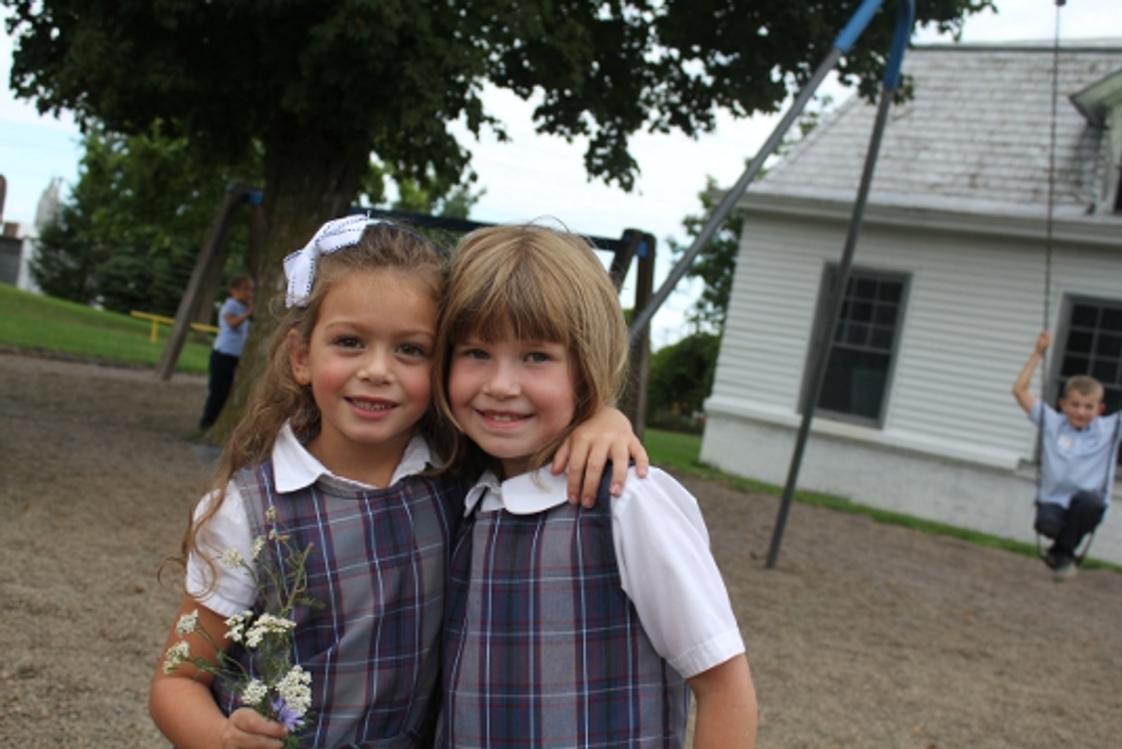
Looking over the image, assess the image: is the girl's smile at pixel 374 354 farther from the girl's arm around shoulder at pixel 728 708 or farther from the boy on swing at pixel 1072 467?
the boy on swing at pixel 1072 467

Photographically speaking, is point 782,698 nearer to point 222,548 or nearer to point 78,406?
point 222,548

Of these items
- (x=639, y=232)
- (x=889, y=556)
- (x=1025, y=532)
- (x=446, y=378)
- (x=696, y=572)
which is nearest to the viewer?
(x=696, y=572)

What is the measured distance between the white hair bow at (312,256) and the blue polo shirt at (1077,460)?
7.55m

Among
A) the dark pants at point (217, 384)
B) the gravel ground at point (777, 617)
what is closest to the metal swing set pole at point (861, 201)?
the gravel ground at point (777, 617)

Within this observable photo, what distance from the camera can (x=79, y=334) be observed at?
2248 cm

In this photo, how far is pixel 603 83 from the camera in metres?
10.0

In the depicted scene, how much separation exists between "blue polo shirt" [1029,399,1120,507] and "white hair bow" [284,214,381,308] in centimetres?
755

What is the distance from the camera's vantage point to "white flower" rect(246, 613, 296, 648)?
1.77m

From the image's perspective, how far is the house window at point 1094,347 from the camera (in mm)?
14367

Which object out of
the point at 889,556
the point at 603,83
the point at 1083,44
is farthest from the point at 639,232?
the point at 1083,44

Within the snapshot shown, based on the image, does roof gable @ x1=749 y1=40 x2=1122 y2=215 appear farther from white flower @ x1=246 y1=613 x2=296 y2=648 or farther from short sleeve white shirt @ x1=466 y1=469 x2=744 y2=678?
white flower @ x1=246 y1=613 x2=296 y2=648

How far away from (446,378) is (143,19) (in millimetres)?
6855

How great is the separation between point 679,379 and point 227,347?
19110mm

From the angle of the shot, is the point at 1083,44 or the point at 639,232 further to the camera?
the point at 1083,44
